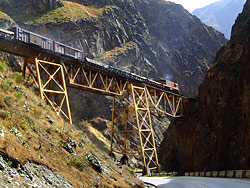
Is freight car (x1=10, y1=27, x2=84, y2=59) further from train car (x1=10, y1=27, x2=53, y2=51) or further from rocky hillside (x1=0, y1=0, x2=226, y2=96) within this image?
rocky hillside (x1=0, y1=0, x2=226, y2=96)

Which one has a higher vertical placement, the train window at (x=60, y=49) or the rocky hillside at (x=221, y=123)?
the train window at (x=60, y=49)

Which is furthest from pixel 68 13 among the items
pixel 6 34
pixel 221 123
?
pixel 6 34

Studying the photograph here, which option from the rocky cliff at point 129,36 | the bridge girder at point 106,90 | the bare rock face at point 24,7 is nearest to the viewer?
the bridge girder at point 106,90

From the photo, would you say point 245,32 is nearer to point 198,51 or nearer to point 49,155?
point 49,155

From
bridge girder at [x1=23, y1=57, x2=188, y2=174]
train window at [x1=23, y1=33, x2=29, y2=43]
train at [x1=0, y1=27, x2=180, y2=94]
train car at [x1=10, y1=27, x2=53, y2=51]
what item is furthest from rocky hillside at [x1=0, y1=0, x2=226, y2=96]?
train window at [x1=23, y1=33, x2=29, y2=43]

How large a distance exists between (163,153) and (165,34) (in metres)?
60.6

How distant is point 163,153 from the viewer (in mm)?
48281

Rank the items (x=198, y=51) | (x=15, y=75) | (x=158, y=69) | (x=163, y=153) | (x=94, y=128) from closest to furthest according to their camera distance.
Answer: (x=15, y=75)
(x=163, y=153)
(x=94, y=128)
(x=158, y=69)
(x=198, y=51)

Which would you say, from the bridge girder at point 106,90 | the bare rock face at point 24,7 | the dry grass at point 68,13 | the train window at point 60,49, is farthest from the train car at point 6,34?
the bare rock face at point 24,7

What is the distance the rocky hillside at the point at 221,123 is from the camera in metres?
26.1

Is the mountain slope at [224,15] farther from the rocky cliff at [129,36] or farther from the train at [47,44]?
the train at [47,44]

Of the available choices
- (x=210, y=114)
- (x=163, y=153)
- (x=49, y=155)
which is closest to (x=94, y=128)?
(x=163, y=153)

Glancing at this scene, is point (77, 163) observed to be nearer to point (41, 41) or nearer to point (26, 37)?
Result: point (26, 37)

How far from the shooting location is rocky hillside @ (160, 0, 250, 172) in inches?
1029
